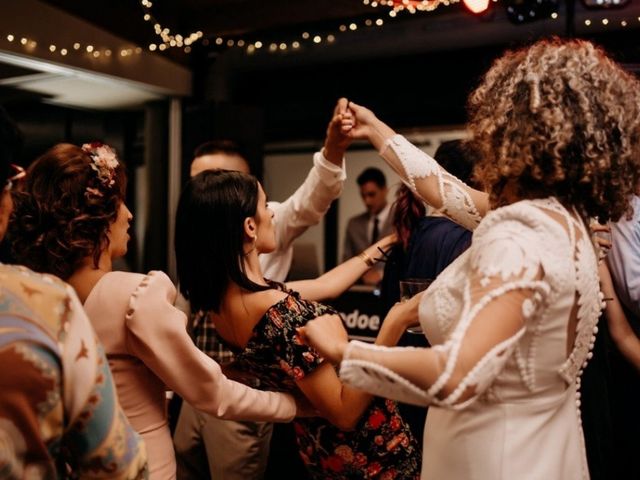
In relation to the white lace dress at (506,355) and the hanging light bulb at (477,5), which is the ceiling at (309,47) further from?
the white lace dress at (506,355)

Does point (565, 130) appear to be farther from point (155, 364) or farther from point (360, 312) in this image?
point (360, 312)

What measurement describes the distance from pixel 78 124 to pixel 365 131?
3.97 m

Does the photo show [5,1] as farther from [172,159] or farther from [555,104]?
[555,104]

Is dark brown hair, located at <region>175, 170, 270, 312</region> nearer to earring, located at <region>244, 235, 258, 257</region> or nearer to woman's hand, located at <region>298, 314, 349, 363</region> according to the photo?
earring, located at <region>244, 235, 258, 257</region>

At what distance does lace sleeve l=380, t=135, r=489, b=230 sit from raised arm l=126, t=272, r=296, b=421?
26.4 inches

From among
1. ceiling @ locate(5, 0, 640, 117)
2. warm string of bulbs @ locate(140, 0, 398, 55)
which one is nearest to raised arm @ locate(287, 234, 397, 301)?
ceiling @ locate(5, 0, 640, 117)

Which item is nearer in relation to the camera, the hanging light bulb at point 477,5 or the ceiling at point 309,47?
the hanging light bulb at point 477,5

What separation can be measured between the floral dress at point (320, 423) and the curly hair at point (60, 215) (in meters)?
0.46

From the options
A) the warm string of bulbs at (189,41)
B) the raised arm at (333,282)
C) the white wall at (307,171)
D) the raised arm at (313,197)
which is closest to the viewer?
the raised arm at (313,197)

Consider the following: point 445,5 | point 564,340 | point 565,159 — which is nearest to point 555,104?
point 565,159

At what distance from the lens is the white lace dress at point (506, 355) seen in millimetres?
1174

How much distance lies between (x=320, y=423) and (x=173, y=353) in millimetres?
527

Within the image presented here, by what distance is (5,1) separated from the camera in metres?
4.07

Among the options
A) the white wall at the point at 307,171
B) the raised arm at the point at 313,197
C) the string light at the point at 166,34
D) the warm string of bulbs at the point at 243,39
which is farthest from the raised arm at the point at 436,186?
the white wall at the point at 307,171
